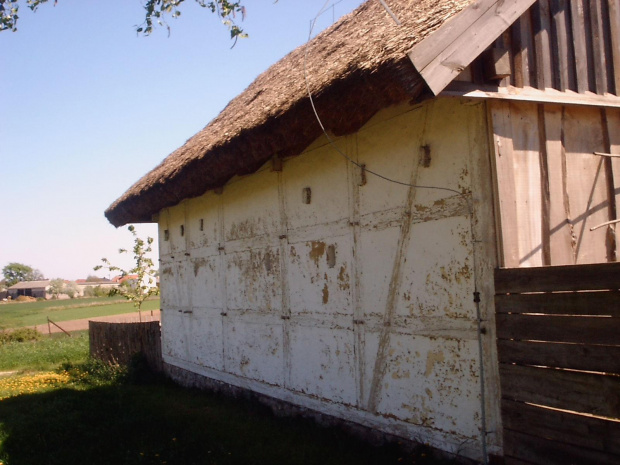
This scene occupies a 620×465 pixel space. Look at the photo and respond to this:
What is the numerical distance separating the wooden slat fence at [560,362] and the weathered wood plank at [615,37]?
2228 mm

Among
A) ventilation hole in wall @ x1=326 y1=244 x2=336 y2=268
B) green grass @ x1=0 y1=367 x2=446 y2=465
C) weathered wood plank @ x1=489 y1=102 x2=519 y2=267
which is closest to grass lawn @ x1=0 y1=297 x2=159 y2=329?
green grass @ x1=0 y1=367 x2=446 y2=465

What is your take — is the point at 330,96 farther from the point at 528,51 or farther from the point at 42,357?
the point at 42,357

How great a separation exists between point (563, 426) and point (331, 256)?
2875 mm

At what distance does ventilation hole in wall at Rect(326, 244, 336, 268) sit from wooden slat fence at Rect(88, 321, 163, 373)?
569 cm

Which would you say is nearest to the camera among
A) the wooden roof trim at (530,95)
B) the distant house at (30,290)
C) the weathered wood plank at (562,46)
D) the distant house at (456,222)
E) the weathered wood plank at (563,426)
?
the weathered wood plank at (563,426)

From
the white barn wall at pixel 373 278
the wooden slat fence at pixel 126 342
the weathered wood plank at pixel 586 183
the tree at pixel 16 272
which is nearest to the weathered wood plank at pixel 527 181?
the white barn wall at pixel 373 278

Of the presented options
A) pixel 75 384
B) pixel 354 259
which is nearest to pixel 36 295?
pixel 75 384

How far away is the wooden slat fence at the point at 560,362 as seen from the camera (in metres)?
3.12

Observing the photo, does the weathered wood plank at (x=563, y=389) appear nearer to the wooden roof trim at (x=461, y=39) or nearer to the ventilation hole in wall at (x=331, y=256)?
the wooden roof trim at (x=461, y=39)

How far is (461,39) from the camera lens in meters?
3.88

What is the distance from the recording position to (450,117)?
4.43 m

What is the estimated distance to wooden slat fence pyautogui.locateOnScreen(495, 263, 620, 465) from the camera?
3.12 m

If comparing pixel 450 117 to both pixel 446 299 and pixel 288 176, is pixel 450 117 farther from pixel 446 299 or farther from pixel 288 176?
pixel 288 176

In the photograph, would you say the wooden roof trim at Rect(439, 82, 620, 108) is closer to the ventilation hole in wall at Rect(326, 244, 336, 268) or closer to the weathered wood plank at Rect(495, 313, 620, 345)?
the weathered wood plank at Rect(495, 313, 620, 345)
